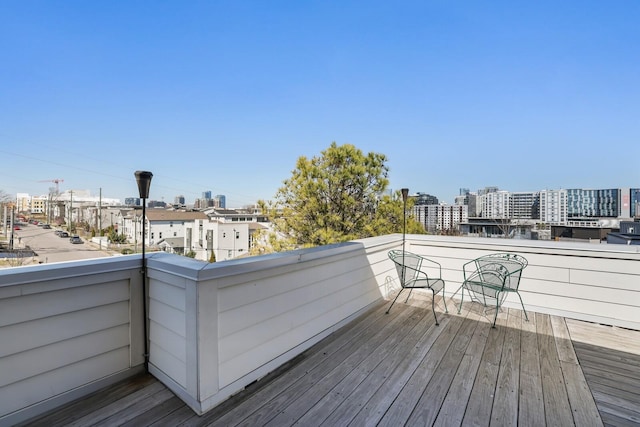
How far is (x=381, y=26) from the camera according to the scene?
23.4 feet

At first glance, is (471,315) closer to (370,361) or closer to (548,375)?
(548,375)

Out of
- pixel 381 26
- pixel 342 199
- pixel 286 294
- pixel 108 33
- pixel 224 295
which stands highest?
pixel 108 33

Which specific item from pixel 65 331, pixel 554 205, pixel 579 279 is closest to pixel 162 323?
pixel 65 331

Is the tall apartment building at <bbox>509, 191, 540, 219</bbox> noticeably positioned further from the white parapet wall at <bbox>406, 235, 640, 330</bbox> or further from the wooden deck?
the wooden deck

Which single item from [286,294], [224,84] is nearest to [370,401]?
[286,294]

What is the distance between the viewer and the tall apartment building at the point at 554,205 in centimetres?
1482

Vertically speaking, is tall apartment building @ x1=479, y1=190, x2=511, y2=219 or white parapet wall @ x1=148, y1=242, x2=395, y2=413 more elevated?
tall apartment building @ x1=479, y1=190, x2=511, y2=219

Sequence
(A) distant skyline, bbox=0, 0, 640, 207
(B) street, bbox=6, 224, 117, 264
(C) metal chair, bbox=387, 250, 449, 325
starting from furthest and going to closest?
(A) distant skyline, bbox=0, 0, 640, 207 → (B) street, bbox=6, 224, 117, 264 → (C) metal chair, bbox=387, 250, 449, 325

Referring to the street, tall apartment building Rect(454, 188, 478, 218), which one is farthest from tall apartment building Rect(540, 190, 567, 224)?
the street

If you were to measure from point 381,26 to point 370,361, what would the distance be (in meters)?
7.75

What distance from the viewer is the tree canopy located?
8094 mm

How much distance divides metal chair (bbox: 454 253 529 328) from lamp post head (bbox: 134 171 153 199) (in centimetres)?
313

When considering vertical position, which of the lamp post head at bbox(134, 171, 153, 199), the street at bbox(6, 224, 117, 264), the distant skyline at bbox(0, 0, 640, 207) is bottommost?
the street at bbox(6, 224, 117, 264)

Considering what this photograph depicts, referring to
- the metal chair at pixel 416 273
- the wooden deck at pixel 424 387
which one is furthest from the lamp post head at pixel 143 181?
the metal chair at pixel 416 273
